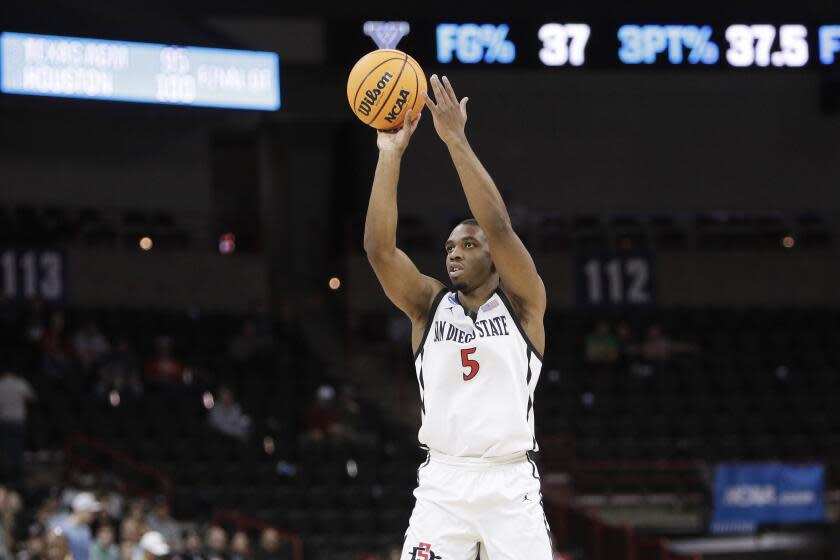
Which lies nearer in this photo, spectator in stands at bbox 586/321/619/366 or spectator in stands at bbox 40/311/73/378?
spectator in stands at bbox 40/311/73/378

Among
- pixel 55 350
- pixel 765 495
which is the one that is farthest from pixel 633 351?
pixel 55 350

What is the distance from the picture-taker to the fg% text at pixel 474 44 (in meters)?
15.0

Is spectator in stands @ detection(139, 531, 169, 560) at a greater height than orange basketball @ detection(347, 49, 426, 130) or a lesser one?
lesser

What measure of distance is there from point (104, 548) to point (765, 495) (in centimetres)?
874

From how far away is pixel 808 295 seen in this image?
79.3ft

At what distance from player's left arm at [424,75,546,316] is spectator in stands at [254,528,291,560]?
9012 mm

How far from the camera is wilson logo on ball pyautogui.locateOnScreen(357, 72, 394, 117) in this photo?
5.81 m

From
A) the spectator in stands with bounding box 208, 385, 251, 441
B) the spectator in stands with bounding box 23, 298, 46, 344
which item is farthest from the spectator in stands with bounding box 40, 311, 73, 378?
the spectator in stands with bounding box 208, 385, 251, 441

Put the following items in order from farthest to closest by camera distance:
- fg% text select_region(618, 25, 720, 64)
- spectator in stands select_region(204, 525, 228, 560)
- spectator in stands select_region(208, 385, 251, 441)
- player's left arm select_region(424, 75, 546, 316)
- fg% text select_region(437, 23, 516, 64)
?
1. spectator in stands select_region(208, 385, 251, 441)
2. fg% text select_region(618, 25, 720, 64)
3. fg% text select_region(437, 23, 516, 64)
4. spectator in stands select_region(204, 525, 228, 560)
5. player's left arm select_region(424, 75, 546, 316)

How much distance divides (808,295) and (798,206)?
7.59 ft

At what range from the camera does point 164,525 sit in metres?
14.2

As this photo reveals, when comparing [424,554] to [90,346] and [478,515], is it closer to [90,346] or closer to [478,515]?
[478,515]

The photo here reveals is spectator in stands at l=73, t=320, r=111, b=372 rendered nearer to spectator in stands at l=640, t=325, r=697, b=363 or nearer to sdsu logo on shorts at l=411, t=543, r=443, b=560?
spectator in stands at l=640, t=325, r=697, b=363

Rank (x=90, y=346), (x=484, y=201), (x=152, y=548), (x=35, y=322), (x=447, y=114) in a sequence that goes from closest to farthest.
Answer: (x=484, y=201), (x=447, y=114), (x=152, y=548), (x=90, y=346), (x=35, y=322)
